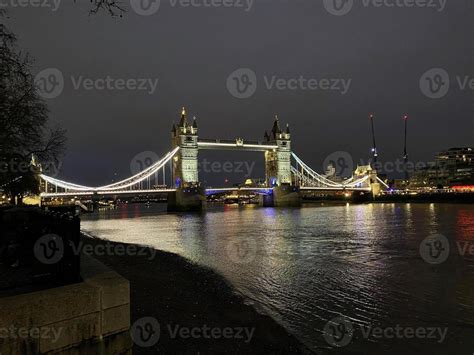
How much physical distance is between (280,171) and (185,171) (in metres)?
23.9

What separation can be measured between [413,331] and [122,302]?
16.8ft

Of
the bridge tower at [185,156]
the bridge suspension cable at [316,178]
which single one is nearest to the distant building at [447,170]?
the bridge suspension cable at [316,178]

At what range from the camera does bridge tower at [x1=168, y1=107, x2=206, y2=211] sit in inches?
2527

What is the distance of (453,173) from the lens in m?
112

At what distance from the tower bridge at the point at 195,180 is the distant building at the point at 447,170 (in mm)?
29212

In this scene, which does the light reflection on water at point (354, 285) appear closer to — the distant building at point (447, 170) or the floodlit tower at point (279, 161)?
the floodlit tower at point (279, 161)

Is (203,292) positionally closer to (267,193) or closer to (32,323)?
(32,323)

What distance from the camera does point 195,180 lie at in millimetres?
72125

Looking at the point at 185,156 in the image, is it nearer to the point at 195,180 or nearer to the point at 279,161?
the point at 195,180

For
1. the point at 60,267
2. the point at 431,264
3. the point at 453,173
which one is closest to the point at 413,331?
the point at 60,267

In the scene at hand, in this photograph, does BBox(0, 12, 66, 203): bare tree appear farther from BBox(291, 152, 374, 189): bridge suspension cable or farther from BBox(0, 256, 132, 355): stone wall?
BBox(291, 152, 374, 189): bridge suspension cable

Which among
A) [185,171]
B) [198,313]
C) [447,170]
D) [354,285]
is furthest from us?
[447,170]

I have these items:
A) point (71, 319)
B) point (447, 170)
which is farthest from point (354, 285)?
point (447, 170)

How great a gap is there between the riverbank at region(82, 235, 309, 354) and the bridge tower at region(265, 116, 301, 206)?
219ft
